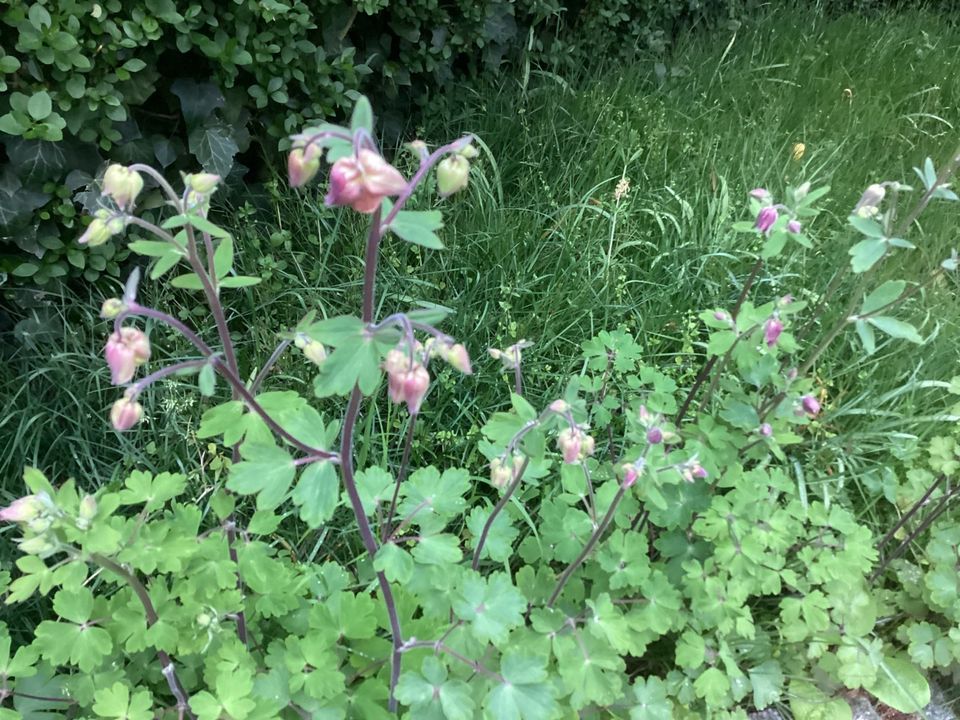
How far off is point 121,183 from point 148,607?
773 millimetres

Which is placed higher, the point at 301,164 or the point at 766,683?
the point at 301,164

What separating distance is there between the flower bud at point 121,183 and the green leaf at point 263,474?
0.37 m

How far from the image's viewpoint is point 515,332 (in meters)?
2.21

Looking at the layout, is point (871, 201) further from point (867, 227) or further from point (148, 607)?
point (148, 607)

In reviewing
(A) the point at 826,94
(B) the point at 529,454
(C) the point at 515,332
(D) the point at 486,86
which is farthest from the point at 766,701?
(A) the point at 826,94

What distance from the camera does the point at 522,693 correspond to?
120 cm

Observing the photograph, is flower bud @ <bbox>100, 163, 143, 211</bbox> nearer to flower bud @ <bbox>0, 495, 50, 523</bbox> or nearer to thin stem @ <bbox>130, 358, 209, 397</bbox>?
thin stem @ <bbox>130, 358, 209, 397</bbox>

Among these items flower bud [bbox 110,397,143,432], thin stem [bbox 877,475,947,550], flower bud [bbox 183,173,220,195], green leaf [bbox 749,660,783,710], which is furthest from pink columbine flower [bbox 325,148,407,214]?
thin stem [bbox 877,475,947,550]

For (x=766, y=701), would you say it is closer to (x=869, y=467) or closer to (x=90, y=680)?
(x=869, y=467)

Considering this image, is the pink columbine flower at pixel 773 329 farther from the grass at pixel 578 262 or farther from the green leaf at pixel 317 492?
the green leaf at pixel 317 492

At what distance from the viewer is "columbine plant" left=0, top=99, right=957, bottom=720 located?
96cm

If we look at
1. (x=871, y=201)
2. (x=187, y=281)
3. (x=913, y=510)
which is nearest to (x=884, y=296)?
(x=871, y=201)

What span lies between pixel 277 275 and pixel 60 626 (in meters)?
1.36

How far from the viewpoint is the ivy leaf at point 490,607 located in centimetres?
123
